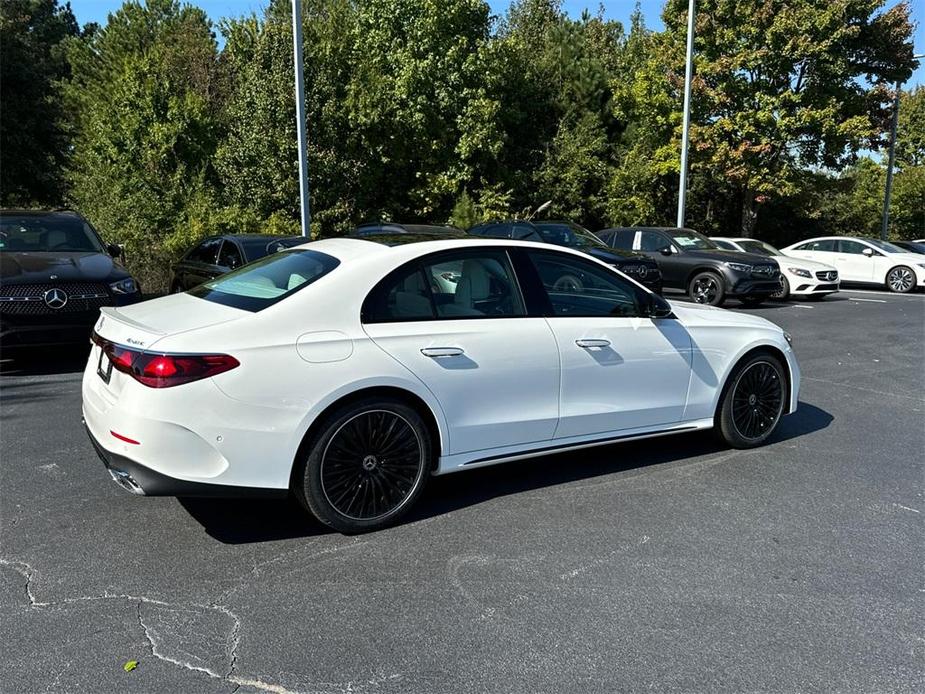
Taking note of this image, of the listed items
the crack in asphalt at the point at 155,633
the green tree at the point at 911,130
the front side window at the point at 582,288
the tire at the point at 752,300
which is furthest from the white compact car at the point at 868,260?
the green tree at the point at 911,130

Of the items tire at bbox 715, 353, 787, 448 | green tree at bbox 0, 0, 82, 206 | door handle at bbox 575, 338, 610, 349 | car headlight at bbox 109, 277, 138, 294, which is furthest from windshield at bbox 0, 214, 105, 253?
green tree at bbox 0, 0, 82, 206

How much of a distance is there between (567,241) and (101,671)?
12646mm

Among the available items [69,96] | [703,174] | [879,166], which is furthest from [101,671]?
[879,166]

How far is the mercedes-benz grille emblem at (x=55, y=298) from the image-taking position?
24.5 feet

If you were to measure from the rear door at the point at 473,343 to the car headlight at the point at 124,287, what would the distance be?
501 centimetres

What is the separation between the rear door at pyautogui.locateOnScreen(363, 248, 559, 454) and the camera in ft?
13.2

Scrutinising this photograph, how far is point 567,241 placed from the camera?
1448cm

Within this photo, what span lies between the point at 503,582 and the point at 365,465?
0.97m

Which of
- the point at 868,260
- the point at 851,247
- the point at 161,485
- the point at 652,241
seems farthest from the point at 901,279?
the point at 161,485

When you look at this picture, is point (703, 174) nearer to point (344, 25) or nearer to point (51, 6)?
point (344, 25)

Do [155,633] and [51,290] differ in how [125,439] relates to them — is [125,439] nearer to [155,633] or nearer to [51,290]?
[155,633]

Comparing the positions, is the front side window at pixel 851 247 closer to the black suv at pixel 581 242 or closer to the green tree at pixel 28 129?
the black suv at pixel 581 242

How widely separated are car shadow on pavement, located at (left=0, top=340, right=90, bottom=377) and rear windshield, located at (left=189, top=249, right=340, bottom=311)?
4215 millimetres

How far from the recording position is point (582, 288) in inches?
188
